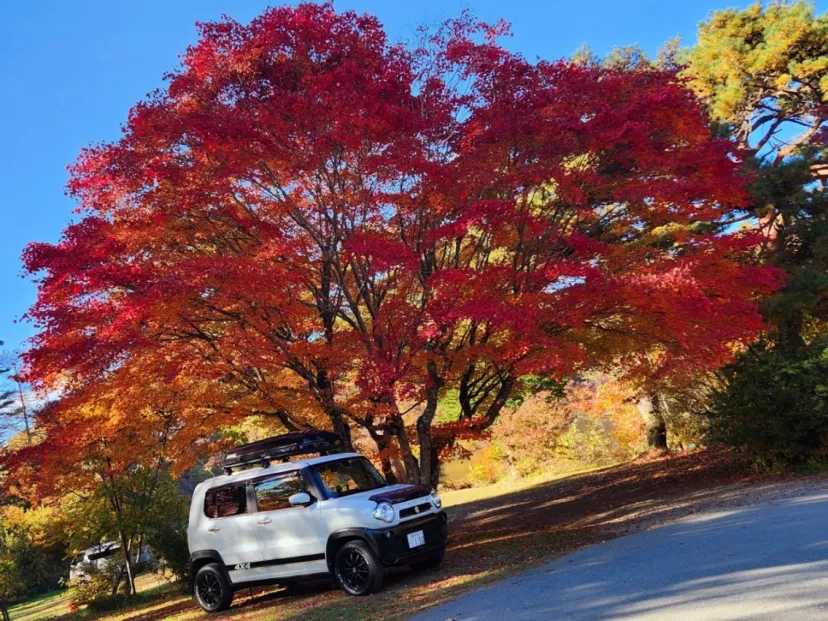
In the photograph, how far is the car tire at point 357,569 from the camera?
7.65 meters

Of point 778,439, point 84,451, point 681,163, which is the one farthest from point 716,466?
point 84,451

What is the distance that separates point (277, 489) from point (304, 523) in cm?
69

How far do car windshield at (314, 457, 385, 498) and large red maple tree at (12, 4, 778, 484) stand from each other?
3.78 feet

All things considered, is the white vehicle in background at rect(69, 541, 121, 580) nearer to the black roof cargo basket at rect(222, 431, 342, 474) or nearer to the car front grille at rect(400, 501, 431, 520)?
the black roof cargo basket at rect(222, 431, 342, 474)

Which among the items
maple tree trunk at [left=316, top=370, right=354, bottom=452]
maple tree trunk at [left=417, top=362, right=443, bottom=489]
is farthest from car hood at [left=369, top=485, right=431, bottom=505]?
maple tree trunk at [left=417, top=362, right=443, bottom=489]

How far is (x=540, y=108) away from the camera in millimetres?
10336

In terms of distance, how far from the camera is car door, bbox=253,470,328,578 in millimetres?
8109

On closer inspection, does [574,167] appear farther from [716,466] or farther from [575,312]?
[716,466]

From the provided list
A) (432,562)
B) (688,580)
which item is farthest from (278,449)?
(688,580)

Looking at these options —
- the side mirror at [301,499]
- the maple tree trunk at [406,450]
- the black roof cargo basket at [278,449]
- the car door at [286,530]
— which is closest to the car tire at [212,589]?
the car door at [286,530]

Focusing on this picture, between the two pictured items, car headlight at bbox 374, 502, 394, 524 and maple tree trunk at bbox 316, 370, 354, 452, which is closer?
car headlight at bbox 374, 502, 394, 524

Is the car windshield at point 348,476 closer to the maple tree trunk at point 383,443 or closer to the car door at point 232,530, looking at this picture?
the car door at point 232,530

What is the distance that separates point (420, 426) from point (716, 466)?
8097mm

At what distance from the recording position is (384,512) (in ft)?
25.5
